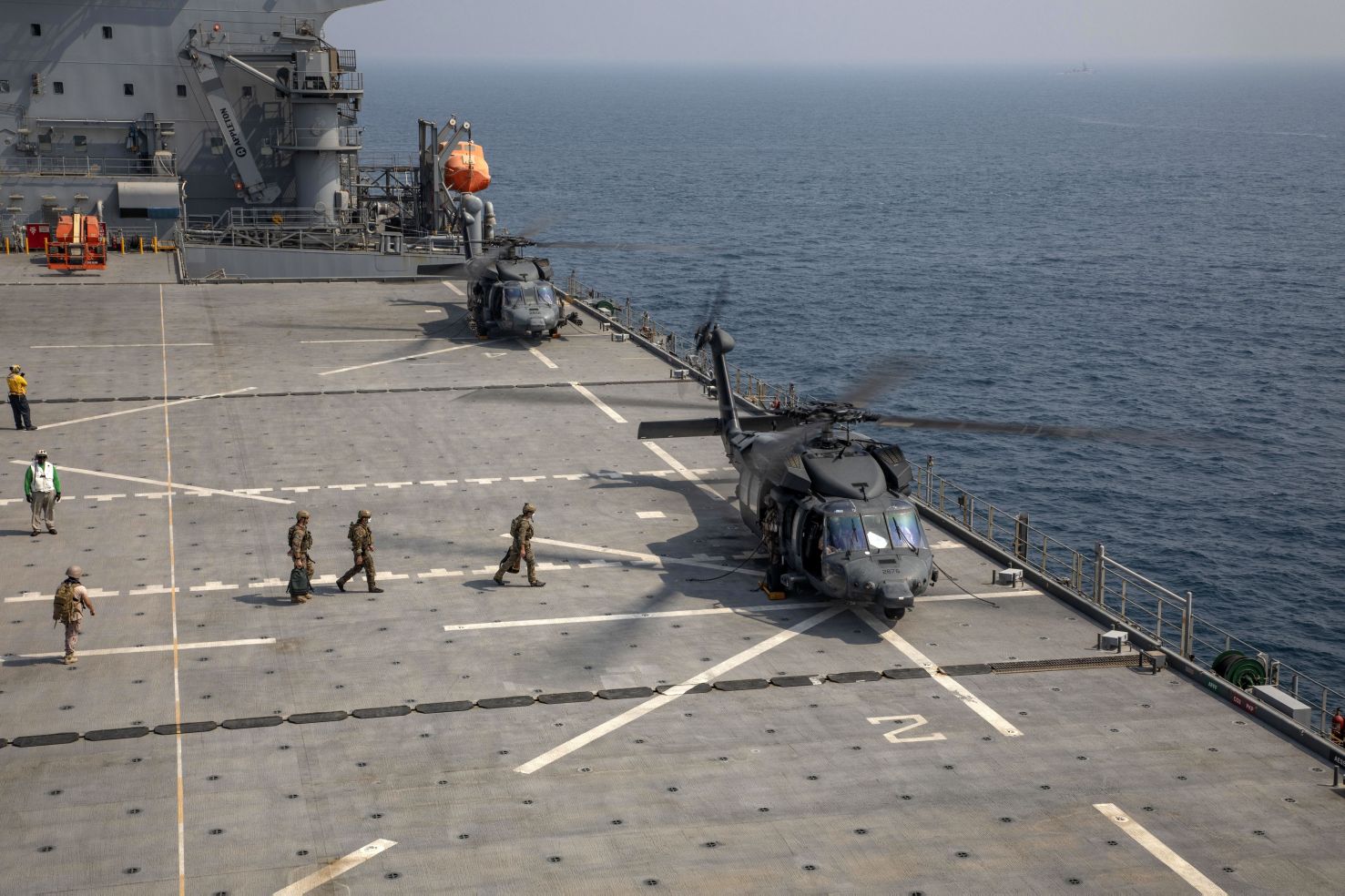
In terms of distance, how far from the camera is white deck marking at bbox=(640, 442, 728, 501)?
35.1m

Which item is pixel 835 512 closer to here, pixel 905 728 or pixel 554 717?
pixel 905 728

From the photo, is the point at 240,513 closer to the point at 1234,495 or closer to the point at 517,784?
the point at 517,784

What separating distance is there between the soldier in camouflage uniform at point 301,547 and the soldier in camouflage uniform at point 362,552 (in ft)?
2.32

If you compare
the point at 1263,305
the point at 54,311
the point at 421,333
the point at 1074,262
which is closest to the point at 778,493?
the point at 421,333

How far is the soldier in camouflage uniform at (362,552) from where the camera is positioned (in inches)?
1087

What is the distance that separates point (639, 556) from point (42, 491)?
41.9ft

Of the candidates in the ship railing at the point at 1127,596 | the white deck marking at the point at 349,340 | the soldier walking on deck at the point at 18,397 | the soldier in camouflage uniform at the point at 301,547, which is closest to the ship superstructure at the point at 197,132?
the white deck marking at the point at 349,340

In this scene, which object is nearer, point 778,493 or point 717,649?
point 717,649

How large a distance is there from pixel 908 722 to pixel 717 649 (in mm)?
4101

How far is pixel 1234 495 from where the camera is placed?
51.7 meters

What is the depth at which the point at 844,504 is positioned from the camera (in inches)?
1052

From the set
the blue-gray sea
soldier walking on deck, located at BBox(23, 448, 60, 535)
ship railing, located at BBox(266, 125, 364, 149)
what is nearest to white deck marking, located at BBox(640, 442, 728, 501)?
the blue-gray sea

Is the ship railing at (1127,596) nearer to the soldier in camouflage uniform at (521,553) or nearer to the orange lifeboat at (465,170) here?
the soldier in camouflage uniform at (521,553)

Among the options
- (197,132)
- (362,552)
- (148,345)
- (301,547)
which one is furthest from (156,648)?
(197,132)
